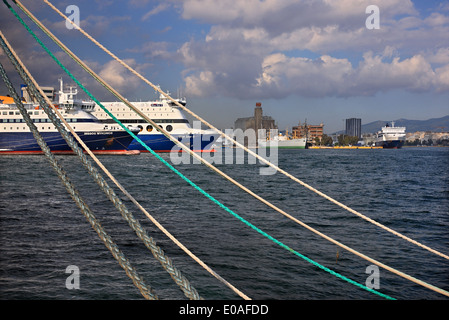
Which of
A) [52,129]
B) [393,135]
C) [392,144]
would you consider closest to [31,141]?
[52,129]

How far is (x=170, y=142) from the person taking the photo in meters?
56.1

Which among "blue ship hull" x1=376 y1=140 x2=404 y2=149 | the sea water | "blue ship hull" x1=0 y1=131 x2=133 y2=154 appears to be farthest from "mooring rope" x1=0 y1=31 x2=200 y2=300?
"blue ship hull" x1=376 y1=140 x2=404 y2=149

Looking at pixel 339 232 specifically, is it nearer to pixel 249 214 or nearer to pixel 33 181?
pixel 249 214

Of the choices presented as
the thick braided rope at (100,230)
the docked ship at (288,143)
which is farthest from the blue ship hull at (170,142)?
the docked ship at (288,143)

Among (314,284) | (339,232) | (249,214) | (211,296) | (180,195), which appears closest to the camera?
(211,296)

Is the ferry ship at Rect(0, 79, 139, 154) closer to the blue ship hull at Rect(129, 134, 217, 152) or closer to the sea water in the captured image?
the blue ship hull at Rect(129, 134, 217, 152)

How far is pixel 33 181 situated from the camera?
73.9ft

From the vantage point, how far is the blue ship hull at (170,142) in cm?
5469

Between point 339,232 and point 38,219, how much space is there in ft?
33.5

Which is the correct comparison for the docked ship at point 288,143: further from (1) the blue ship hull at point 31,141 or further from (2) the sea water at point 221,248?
(2) the sea water at point 221,248
